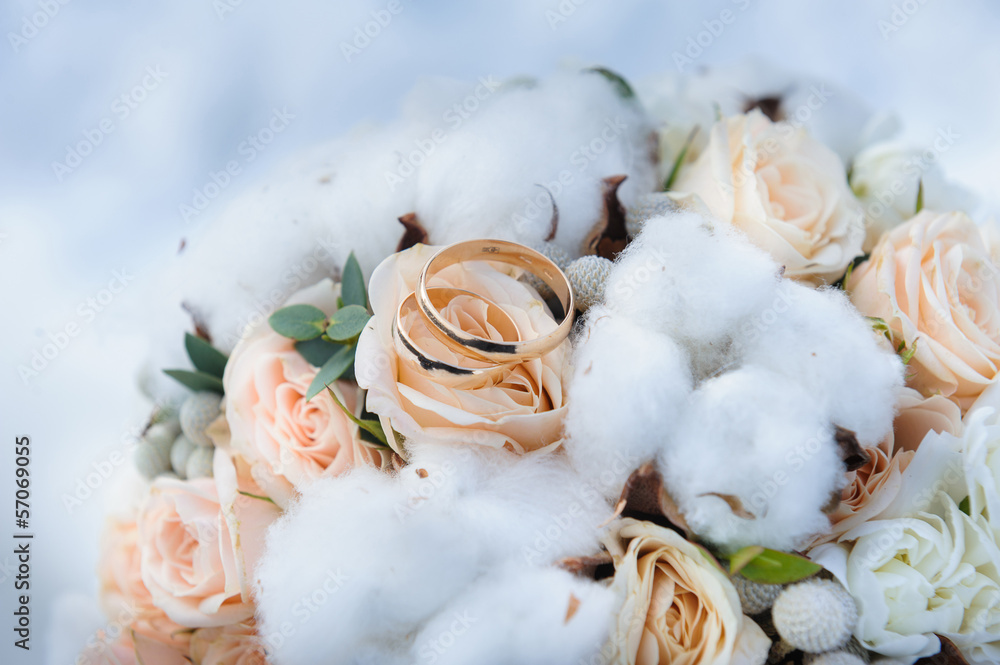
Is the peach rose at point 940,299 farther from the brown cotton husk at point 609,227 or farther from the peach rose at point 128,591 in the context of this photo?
the peach rose at point 128,591

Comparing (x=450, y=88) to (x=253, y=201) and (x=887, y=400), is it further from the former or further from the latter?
Result: (x=887, y=400)

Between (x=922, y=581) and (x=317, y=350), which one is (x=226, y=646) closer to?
(x=317, y=350)

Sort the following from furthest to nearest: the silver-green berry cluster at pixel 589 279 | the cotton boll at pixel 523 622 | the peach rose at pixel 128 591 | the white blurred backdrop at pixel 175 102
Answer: the white blurred backdrop at pixel 175 102 < the peach rose at pixel 128 591 < the silver-green berry cluster at pixel 589 279 < the cotton boll at pixel 523 622

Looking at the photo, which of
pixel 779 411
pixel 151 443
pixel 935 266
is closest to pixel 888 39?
pixel 935 266

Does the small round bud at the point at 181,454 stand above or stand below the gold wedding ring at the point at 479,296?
below

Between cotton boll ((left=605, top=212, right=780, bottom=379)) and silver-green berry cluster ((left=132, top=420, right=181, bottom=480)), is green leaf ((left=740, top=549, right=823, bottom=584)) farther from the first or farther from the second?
silver-green berry cluster ((left=132, top=420, right=181, bottom=480))

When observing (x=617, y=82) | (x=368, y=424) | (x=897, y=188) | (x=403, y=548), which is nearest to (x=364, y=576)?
(x=403, y=548)

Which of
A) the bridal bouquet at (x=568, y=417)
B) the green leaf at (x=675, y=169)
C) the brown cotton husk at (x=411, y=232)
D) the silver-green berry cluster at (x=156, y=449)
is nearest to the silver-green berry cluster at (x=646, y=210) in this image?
the bridal bouquet at (x=568, y=417)

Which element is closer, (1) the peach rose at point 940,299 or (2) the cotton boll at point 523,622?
(2) the cotton boll at point 523,622
